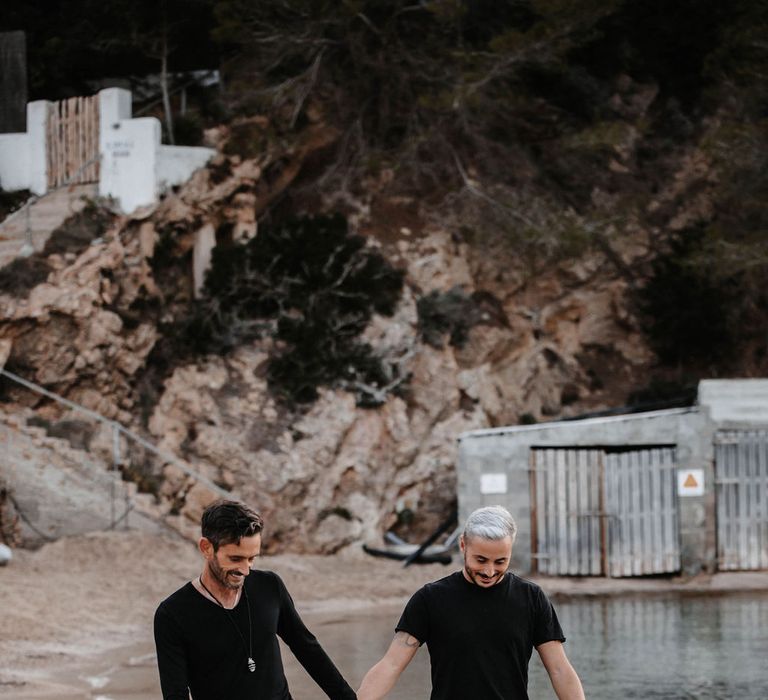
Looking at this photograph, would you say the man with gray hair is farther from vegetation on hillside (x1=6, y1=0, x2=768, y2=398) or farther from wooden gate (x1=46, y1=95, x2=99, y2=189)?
wooden gate (x1=46, y1=95, x2=99, y2=189)

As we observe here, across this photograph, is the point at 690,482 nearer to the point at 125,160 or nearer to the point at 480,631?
the point at 125,160

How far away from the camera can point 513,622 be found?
18.2ft

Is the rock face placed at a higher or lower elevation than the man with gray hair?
higher

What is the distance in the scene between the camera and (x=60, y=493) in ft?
73.4

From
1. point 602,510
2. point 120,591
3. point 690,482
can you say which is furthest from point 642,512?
point 120,591

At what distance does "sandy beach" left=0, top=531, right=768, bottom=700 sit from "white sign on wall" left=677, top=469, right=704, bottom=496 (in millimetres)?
1433

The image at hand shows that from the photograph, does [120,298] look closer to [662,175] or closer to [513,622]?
[662,175]

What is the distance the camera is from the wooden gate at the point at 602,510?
22.7 m

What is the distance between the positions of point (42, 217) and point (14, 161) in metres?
2.12

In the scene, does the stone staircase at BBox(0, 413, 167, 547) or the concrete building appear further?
the concrete building

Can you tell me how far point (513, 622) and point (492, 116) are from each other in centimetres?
2689

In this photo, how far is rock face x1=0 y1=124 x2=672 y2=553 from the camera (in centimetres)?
2544

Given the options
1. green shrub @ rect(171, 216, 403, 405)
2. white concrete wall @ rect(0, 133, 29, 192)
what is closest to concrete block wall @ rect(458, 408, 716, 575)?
green shrub @ rect(171, 216, 403, 405)

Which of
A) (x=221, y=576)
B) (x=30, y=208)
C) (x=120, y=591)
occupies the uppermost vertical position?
(x=30, y=208)
